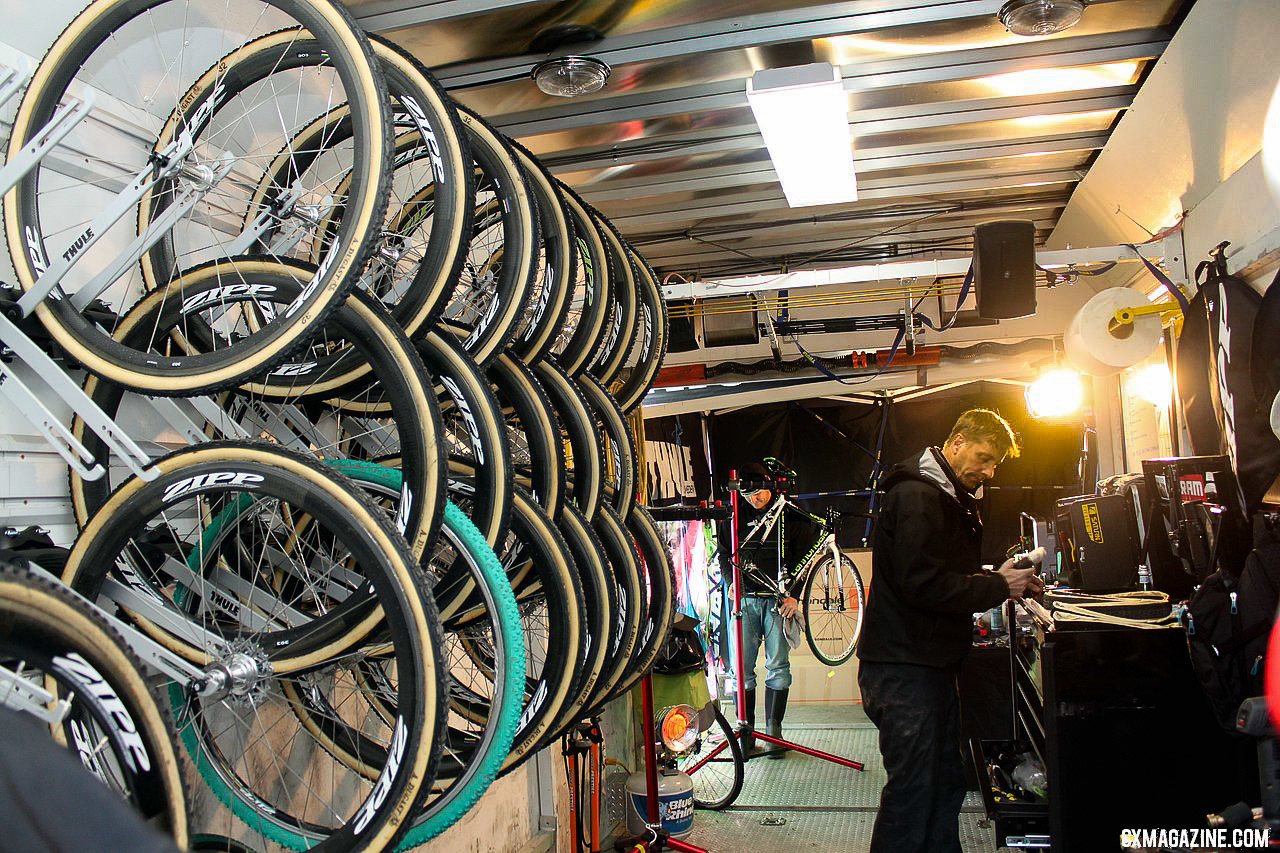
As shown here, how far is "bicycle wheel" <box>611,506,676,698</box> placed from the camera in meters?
3.26

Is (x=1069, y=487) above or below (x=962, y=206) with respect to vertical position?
below

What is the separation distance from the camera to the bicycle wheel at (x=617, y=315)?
11.6 feet

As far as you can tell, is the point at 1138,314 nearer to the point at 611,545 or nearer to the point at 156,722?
the point at 611,545

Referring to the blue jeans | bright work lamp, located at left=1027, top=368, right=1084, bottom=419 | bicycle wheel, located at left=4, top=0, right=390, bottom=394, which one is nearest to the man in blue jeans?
the blue jeans

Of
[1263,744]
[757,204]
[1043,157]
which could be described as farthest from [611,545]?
[1043,157]

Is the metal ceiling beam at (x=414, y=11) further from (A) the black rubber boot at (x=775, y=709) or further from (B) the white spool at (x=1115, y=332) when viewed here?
(A) the black rubber boot at (x=775, y=709)

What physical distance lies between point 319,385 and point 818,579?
705cm

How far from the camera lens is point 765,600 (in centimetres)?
784

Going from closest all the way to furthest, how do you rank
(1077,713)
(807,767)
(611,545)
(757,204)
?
(611,545), (1077,713), (757,204), (807,767)

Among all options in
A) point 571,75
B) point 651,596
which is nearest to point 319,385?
point 651,596

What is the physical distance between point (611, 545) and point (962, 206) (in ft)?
13.2

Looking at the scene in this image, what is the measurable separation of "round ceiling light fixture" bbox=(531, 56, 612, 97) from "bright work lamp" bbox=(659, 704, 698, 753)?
122 inches

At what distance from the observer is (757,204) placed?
5625 mm

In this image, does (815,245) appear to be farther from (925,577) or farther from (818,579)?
(925,577)
